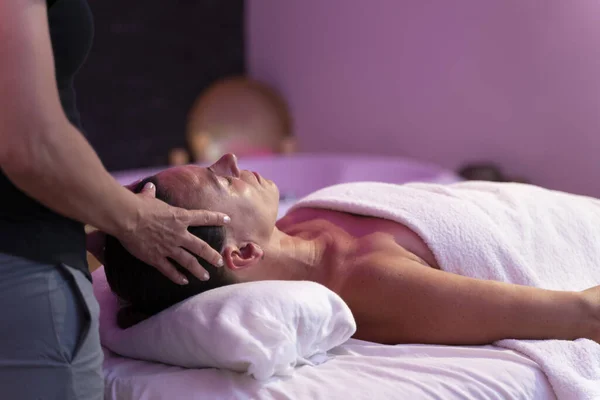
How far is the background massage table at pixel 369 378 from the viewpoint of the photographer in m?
1.26

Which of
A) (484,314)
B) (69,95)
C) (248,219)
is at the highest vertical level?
(69,95)

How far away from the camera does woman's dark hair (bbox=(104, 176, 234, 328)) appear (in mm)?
1374

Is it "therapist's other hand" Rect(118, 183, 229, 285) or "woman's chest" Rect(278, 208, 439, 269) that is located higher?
"therapist's other hand" Rect(118, 183, 229, 285)

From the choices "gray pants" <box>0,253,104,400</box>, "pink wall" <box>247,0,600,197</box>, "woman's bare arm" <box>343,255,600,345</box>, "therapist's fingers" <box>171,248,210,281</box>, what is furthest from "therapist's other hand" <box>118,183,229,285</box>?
"pink wall" <box>247,0,600,197</box>

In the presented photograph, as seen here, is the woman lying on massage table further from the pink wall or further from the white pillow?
the pink wall

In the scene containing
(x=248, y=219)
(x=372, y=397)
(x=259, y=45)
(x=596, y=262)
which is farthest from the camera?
(x=259, y=45)

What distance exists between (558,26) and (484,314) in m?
2.30

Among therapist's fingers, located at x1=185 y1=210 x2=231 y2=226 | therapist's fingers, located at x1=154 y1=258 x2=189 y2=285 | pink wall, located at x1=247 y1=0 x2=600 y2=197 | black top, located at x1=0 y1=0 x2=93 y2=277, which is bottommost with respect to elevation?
pink wall, located at x1=247 y1=0 x2=600 y2=197

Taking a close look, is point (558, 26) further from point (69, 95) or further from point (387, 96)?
point (69, 95)

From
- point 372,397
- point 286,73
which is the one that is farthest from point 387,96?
point 372,397

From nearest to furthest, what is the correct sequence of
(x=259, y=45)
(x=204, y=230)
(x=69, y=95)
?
(x=69, y=95) < (x=204, y=230) < (x=259, y=45)

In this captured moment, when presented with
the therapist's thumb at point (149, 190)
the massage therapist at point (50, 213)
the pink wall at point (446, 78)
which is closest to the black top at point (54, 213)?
the massage therapist at point (50, 213)

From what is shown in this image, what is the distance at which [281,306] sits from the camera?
4.27 feet

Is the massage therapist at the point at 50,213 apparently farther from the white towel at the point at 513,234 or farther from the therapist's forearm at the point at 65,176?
the white towel at the point at 513,234
